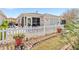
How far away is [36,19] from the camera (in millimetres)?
2938

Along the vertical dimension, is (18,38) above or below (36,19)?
below

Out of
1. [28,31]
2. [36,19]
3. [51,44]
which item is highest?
[36,19]

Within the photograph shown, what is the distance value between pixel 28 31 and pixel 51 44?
25cm

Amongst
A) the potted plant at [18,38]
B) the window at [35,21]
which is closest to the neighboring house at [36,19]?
the window at [35,21]

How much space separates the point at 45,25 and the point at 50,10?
148 millimetres

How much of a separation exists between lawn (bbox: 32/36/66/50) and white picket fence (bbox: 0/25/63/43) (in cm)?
8

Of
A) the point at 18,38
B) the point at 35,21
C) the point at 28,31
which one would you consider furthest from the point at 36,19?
the point at 18,38

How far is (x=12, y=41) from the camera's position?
293cm

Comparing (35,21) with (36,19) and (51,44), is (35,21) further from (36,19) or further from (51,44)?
(51,44)

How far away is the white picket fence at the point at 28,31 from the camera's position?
2.91 metres

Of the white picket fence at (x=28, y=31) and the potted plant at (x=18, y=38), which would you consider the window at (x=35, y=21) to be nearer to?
the white picket fence at (x=28, y=31)
